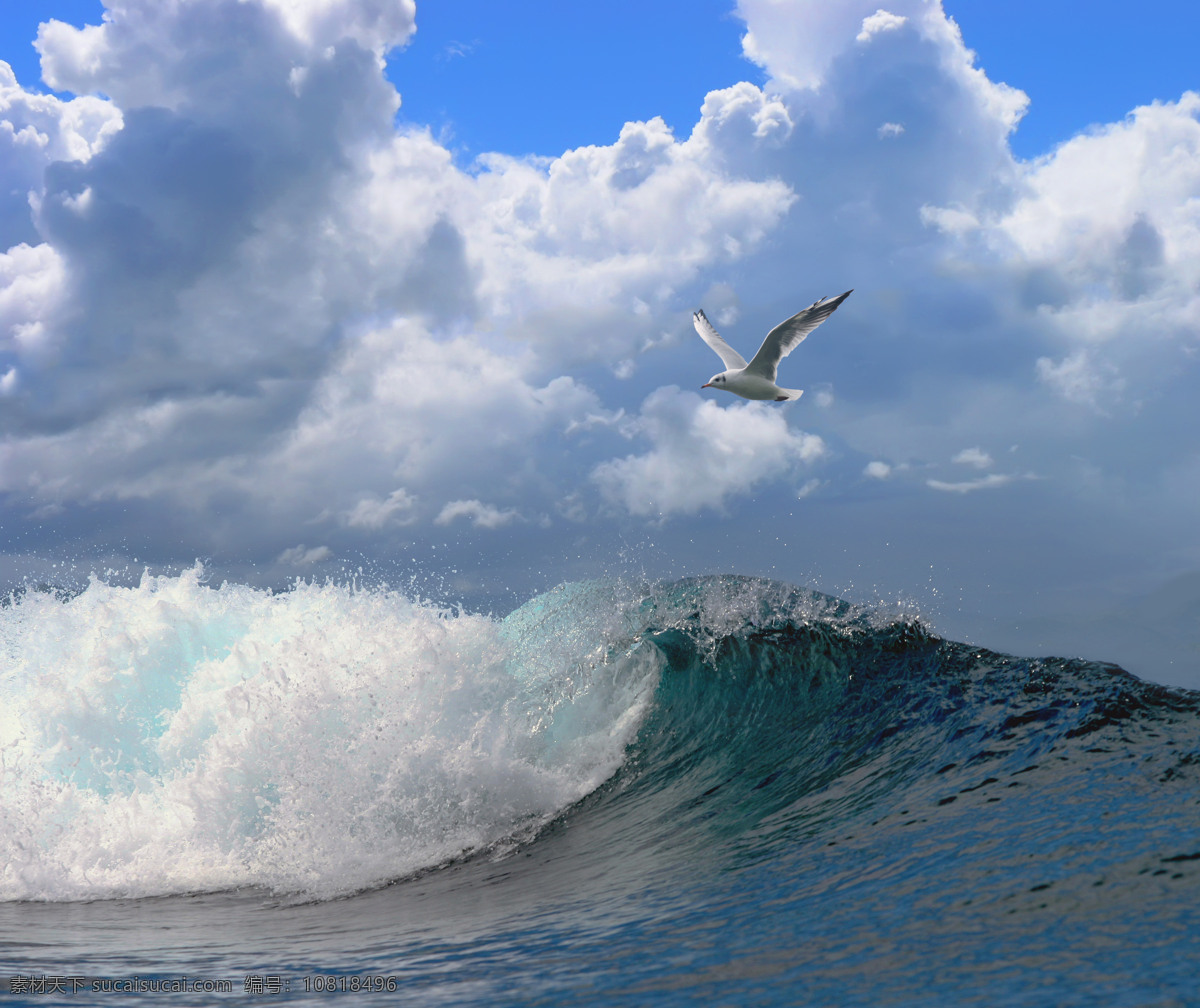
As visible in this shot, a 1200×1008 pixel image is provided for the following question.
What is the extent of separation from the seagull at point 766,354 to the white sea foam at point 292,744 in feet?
17.6

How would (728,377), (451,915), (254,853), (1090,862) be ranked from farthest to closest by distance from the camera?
(728,377)
(254,853)
(451,915)
(1090,862)

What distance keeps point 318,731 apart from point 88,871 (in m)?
2.74

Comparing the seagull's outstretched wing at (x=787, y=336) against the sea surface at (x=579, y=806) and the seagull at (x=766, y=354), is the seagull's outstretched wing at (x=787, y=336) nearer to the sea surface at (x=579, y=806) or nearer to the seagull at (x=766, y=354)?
the seagull at (x=766, y=354)

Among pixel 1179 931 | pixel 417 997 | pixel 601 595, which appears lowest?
pixel 1179 931

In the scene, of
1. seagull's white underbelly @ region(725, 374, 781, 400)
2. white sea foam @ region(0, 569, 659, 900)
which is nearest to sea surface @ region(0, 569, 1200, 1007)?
white sea foam @ region(0, 569, 659, 900)

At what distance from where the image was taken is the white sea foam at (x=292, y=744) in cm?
895

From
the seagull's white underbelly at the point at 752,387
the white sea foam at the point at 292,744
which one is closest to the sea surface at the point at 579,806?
the white sea foam at the point at 292,744

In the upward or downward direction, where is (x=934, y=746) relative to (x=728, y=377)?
downward

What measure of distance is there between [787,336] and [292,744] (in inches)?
366

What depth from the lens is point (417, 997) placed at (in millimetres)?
4488

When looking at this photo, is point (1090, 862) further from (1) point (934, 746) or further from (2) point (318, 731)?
(2) point (318, 731)

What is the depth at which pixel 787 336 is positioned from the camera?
45.2 ft

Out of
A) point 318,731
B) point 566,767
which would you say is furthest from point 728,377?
point 318,731

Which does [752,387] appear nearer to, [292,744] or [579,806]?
[579,806]
